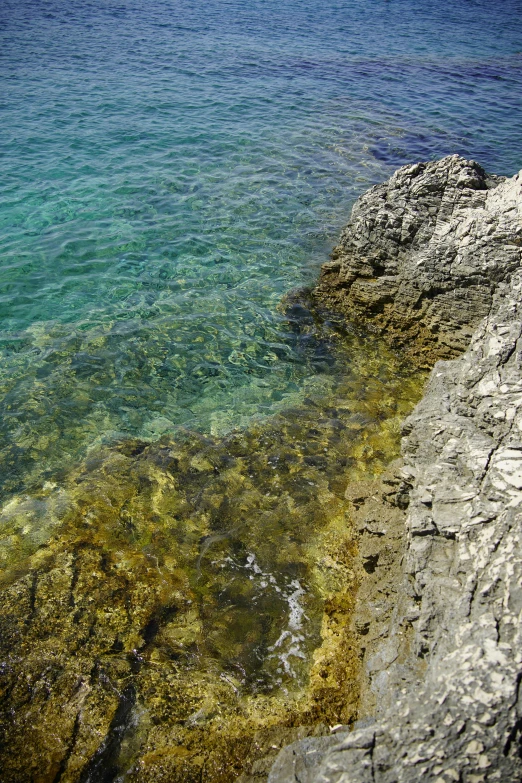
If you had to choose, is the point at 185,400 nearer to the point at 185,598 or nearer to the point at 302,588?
the point at 185,598

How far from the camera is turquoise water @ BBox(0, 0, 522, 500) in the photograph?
9438mm

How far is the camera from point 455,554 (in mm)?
4801

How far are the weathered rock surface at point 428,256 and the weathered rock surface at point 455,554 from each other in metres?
0.04

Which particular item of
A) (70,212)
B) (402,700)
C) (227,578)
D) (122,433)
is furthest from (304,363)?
(70,212)

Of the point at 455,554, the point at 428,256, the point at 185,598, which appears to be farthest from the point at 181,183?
the point at 455,554

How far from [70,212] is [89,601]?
11.3 meters

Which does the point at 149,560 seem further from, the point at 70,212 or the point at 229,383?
the point at 70,212

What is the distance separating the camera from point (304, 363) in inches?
394

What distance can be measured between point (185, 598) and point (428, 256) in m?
7.14

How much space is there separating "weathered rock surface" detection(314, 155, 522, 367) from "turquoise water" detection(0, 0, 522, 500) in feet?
5.13

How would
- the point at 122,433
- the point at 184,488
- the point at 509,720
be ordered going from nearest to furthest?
the point at 509,720 < the point at 184,488 < the point at 122,433

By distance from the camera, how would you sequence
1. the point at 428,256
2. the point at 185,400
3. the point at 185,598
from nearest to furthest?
the point at 185,598 < the point at 185,400 < the point at 428,256

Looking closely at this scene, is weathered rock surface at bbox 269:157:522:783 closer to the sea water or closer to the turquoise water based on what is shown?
the sea water

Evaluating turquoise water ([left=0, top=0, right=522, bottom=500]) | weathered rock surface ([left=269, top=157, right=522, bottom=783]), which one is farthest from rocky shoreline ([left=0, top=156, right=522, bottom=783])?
turquoise water ([left=0, top=0, right=522, bottom=500])
